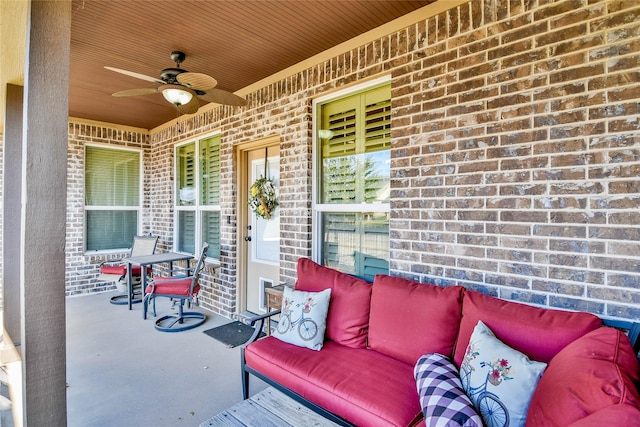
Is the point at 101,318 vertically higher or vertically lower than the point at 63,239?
lower

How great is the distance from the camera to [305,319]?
2266 mm

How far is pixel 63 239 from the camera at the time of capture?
4.46ft

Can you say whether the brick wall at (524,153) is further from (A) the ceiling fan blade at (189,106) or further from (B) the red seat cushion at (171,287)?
(B) the red seat cushion at (171,287)

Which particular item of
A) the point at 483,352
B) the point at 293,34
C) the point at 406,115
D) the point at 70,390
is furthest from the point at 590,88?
the point at 70,390

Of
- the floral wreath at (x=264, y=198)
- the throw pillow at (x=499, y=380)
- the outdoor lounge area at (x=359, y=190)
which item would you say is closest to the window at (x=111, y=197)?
the outdoor lounge area at (x=359, y=190)

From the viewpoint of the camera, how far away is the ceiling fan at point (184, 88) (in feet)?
8.45

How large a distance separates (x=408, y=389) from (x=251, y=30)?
2.73m

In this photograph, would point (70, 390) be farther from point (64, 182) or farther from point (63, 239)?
point (64, 182)

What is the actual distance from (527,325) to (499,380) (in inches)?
14.5

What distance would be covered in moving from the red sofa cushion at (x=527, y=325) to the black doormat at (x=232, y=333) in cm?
237

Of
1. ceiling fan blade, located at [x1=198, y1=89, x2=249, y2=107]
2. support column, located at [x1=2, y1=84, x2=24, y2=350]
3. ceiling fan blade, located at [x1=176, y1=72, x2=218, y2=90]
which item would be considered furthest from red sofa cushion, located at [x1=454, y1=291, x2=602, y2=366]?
support column, located at [x1=2, y1=84, x2=24, y2=350]

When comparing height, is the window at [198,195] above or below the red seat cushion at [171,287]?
above

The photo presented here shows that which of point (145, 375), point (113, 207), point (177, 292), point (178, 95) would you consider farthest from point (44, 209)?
point (113, 207)

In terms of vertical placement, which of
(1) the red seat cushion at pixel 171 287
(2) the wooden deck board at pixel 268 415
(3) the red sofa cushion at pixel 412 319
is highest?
(3) the red sofa cushion at pixel 412 319
